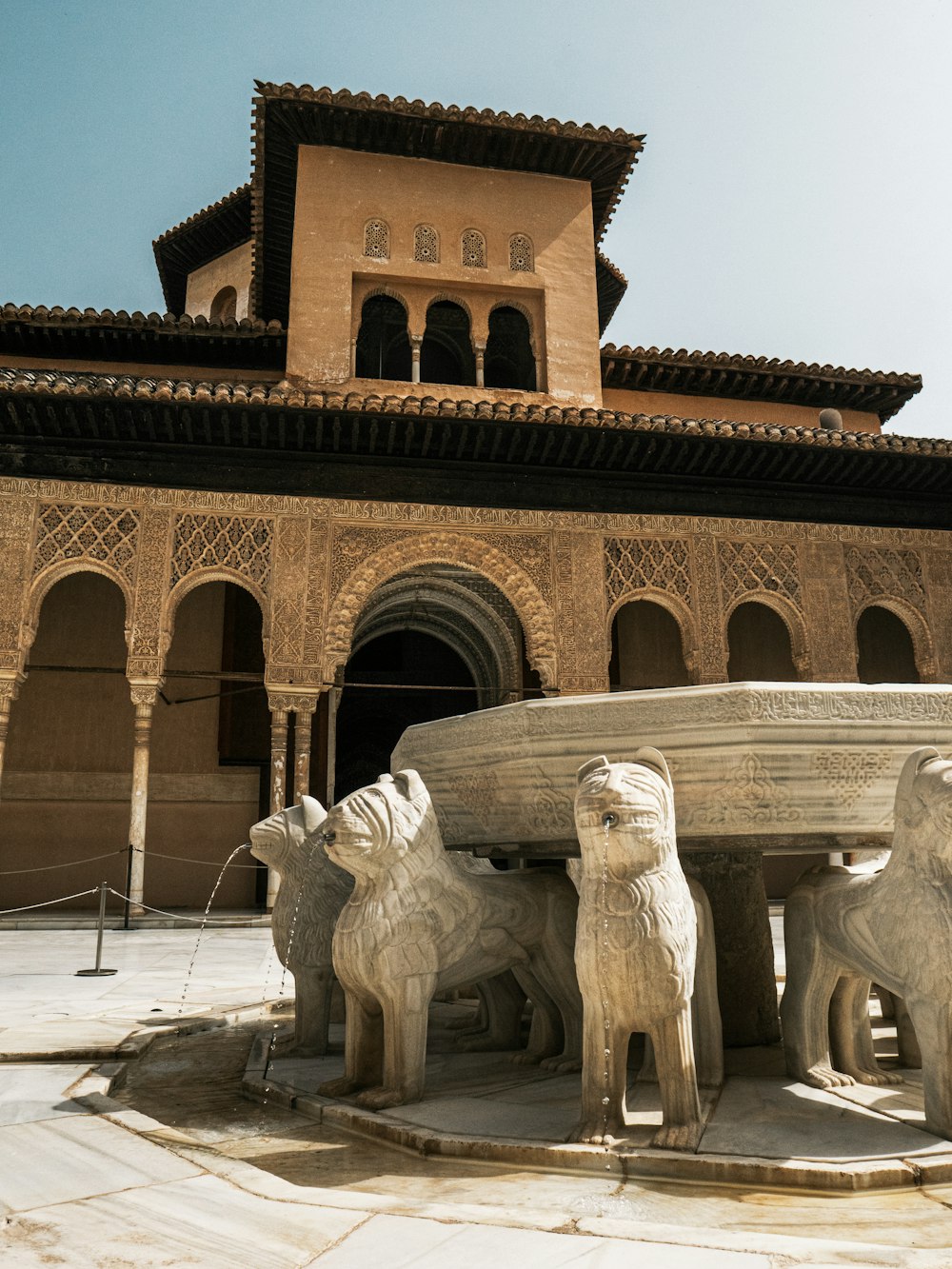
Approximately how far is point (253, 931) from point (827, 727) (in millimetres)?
8578

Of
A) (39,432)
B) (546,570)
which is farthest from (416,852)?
(39,432)

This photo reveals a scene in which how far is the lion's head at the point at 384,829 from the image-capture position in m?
3.09

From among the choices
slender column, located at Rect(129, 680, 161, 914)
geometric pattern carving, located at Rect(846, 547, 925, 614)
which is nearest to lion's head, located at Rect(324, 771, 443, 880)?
slender column, located at Rect(129, 680, 161, 914)

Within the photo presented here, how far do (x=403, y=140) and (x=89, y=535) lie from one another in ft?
25.3

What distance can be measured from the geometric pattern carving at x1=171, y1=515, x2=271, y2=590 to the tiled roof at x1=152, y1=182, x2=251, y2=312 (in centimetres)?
856

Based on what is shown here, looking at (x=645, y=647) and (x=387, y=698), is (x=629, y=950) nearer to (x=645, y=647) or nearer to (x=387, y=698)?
(x=645, y=647)

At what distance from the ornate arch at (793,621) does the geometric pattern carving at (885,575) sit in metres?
0.99

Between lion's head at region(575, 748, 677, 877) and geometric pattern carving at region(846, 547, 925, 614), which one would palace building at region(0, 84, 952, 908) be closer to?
geometric pattern carving at region(846, 547, 925, 614)

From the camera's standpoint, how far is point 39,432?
41.1 feet

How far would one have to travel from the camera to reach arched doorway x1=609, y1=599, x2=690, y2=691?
16.0 metres

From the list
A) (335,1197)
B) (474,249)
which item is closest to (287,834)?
(335,1197)

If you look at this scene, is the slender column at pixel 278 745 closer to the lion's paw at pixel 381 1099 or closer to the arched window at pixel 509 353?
the arched window at pixel 509 353

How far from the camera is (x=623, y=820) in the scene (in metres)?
2.69

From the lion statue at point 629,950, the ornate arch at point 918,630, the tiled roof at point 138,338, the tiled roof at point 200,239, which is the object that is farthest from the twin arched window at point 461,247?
the lion statue at point 629,950
